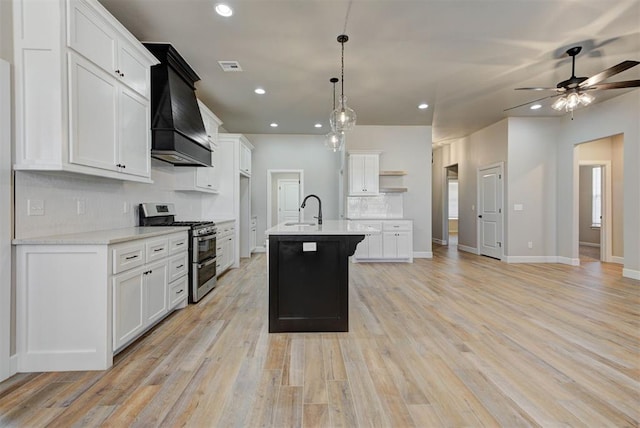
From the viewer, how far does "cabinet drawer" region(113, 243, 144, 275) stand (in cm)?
213

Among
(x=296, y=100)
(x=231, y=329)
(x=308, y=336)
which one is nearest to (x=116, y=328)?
(x=231, y=329)

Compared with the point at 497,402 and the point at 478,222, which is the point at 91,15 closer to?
the point at 497,402


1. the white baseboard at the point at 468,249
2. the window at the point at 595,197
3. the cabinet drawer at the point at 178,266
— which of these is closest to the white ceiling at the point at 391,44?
the cabinet drawer at the point at 178,266

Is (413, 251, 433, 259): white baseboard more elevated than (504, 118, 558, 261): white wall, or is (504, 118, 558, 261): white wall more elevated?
(504, 118, 558, 261): white wall

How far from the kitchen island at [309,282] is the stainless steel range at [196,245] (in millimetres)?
1279

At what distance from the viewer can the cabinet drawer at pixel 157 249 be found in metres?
2.58

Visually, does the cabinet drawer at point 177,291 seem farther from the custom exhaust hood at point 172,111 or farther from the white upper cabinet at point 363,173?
the white upper cabinet at point 363,173

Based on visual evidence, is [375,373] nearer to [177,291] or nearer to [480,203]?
[177,291]

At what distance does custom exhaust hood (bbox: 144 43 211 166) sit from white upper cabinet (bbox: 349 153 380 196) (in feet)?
10.7

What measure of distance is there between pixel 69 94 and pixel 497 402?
334 cm

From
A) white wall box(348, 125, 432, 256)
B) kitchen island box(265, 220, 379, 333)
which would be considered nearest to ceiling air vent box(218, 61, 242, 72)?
kitchen island box(265, 220, 379, 333)

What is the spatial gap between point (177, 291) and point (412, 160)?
5383 millimetres

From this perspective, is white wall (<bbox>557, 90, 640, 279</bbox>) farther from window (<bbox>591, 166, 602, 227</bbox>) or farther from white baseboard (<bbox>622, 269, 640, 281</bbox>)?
window (<bbox>591, 166, 602, 227</bbox>)

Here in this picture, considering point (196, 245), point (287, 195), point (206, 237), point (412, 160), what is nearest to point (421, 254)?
point (412, 160)
